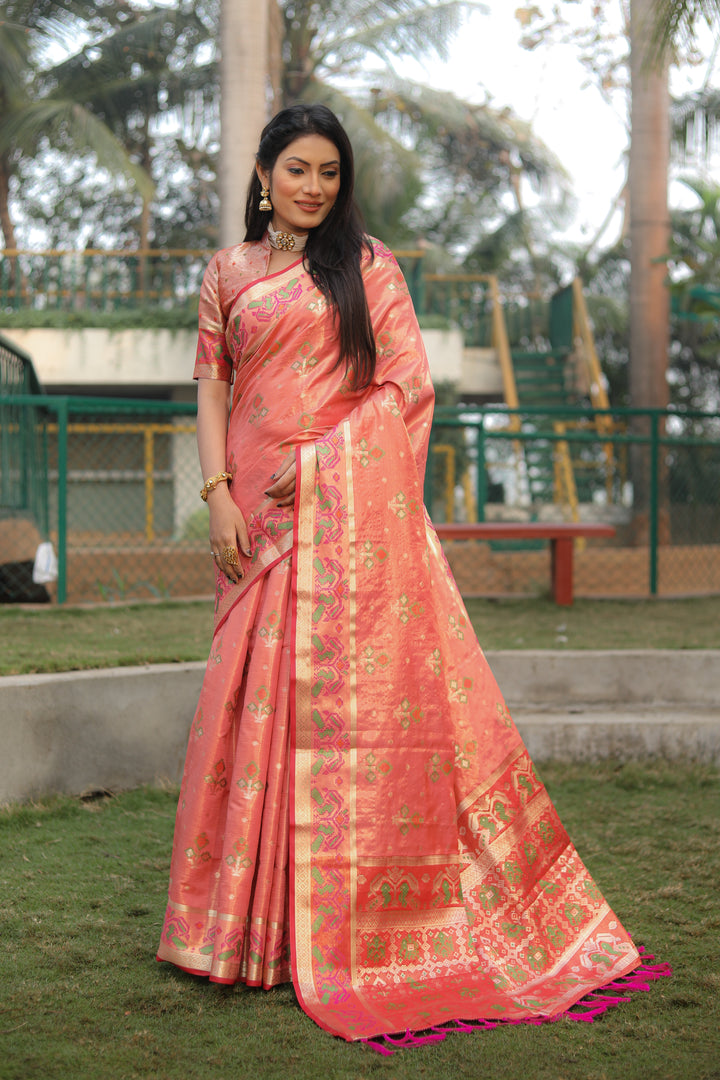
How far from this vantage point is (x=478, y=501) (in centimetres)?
784

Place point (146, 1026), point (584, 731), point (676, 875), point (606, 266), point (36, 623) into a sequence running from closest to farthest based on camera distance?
point (146, 1026) < point (676, 875) < point (584, 731) < point (36, 623) < point (606, 266)

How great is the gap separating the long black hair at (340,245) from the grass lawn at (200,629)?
185 centimetres

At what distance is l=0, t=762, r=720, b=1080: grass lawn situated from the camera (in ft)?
5.78

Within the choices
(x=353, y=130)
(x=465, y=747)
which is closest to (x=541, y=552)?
(x=465, y=747)

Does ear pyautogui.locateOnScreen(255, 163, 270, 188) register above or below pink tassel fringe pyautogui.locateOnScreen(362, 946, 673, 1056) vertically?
above

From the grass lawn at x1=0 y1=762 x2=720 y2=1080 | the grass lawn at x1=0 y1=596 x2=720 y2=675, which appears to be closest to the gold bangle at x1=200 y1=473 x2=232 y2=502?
the grass lawn at x1=0 y1=762 x2=720 y2=1080

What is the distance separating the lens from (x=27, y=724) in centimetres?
330

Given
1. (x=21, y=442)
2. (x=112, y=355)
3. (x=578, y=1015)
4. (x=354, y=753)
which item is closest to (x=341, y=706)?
(x=354, y=753)

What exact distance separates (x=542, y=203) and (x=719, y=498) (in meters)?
12.9

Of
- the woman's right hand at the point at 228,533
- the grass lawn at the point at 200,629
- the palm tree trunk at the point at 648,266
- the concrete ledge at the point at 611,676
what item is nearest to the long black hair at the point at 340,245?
the woman's right hand at the point at 228,533

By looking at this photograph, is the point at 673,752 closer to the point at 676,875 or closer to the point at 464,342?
the point at 676,875

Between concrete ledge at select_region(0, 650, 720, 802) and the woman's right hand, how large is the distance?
→ 1.32 m

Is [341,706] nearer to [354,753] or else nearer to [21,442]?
[354,753]

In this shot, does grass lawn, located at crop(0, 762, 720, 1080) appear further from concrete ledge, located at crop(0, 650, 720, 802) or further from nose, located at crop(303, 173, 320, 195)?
nose, located at crop(303, 173, 320, 195)
